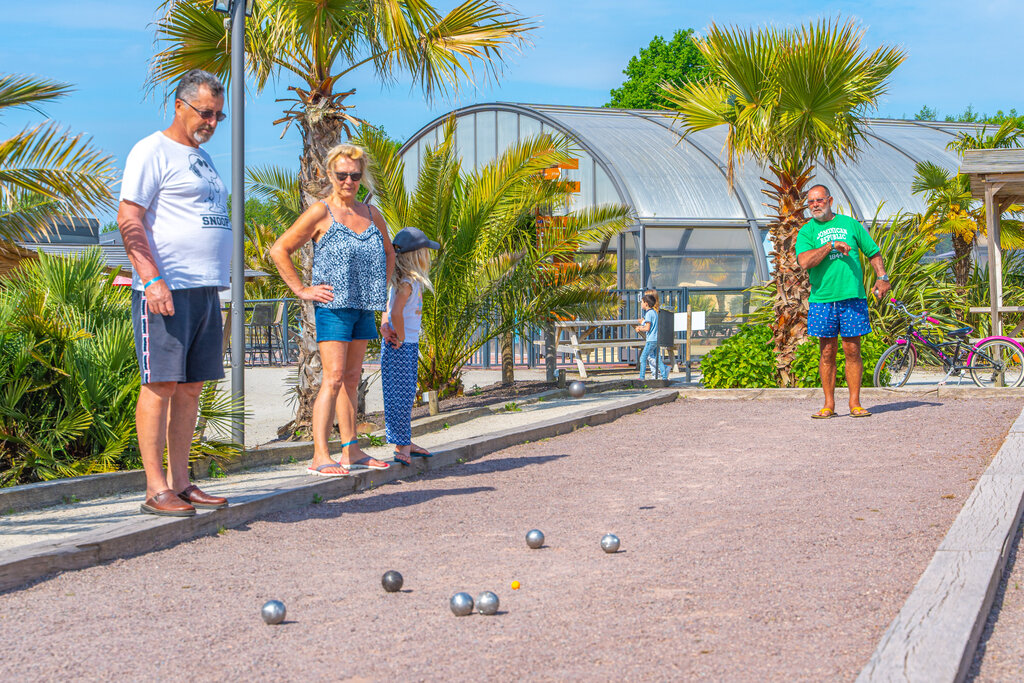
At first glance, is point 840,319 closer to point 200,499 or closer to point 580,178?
point 200,499

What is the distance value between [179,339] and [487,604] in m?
2.12

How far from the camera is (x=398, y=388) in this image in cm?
680

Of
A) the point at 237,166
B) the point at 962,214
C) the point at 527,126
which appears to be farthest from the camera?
the point at 527,126

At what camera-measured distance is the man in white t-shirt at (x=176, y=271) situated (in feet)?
15.8

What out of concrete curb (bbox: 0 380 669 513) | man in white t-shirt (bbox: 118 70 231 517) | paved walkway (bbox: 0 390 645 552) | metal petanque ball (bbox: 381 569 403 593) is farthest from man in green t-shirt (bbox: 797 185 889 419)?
metal petanque ball (bbox: 381 569 403 593)

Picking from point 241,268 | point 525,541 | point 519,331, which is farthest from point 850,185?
point 525,541

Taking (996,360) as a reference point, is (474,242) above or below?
above

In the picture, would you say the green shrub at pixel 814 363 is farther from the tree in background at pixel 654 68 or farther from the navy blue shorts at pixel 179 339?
the tree in background at pixel 654 68

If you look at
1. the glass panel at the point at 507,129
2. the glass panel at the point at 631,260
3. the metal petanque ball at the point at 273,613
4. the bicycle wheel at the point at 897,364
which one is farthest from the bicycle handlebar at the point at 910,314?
the glass panel at the point at 507,129

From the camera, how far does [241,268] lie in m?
7.82

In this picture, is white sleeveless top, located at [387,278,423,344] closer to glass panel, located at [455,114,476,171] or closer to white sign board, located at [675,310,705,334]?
white sign board, located at [675,310,705,334]

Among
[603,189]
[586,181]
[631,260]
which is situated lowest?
[631,260]

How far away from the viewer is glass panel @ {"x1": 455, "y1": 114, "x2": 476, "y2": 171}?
25344mm

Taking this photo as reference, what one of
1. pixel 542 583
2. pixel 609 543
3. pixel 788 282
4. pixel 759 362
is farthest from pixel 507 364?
pixel 542 583
